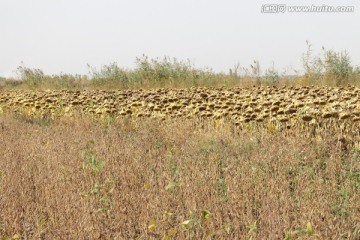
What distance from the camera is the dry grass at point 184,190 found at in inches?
104

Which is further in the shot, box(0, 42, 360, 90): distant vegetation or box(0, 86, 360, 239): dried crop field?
box(0, 42, 360, 90): distant vegetation

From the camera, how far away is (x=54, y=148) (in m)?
5.03

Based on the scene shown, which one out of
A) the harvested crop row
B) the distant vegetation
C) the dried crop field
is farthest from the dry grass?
the distant vegetation

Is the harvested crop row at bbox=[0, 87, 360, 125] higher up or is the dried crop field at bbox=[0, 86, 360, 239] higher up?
the harvested crop row at bbox=[0, 87, 360, 125]

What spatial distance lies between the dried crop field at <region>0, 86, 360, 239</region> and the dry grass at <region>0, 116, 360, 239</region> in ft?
0.04

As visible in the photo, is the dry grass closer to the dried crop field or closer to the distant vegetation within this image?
the dried crop field

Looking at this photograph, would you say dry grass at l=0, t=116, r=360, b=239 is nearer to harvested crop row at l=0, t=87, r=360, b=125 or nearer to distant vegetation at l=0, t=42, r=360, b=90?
harvested crop row at l=0, t=87, r=360, b=125

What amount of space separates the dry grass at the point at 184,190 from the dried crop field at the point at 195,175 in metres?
0.01

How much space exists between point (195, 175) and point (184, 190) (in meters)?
0.43

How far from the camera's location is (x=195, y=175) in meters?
3.60

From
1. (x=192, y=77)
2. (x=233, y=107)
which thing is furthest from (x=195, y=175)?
(x=192, y=77)

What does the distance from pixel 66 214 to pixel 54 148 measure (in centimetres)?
219

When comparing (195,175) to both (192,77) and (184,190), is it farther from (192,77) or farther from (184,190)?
(192,77)

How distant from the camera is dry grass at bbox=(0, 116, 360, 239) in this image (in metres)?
2.65
